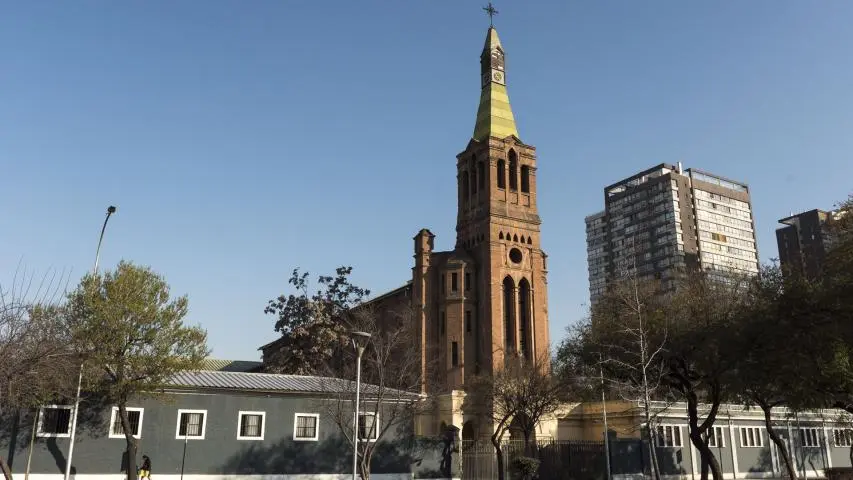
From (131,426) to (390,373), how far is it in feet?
52.5

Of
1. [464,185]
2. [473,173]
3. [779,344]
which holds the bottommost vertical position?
[779,344]

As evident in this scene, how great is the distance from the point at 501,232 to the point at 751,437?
2322 cm

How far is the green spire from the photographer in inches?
2402

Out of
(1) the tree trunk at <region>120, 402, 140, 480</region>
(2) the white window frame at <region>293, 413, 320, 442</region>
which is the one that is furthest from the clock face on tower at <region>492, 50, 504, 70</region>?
(1) the tree trunk at <region>120, 402, 140, 480</region>

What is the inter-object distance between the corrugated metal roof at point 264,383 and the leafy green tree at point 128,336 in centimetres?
275

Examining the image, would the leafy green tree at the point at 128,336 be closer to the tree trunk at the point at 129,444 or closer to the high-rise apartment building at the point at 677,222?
the tree trunk at the point at 129,444

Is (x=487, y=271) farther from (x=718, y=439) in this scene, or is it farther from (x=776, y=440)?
(x=776, y=440)

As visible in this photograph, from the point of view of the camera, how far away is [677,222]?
108688 mm

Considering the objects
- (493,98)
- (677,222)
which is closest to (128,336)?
(493,98)

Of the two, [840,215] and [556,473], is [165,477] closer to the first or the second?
[556,473]

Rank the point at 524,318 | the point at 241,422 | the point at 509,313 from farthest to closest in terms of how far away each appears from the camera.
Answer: the point at 524,318 < the point at 509,313 < the point at 241,422

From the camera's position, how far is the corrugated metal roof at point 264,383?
32469mm

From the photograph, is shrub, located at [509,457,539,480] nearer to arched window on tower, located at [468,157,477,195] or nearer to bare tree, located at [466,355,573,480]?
bare tree, located at [466,355,573,480]

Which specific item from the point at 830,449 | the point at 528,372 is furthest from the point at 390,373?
the point at 830,449
